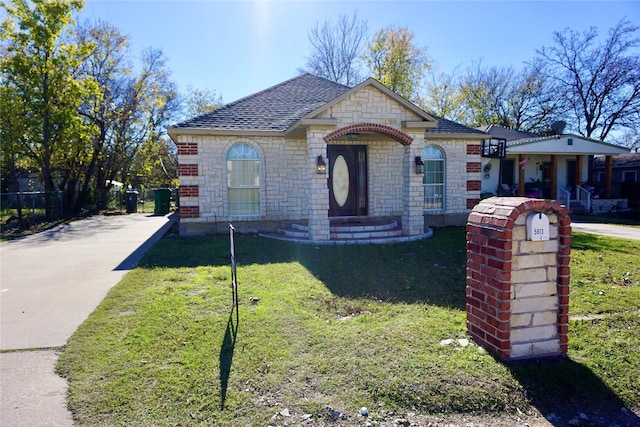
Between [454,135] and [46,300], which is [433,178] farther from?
[46,300]

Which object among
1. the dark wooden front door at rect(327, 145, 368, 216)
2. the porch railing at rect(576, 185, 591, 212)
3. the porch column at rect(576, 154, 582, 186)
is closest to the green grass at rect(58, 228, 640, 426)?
the dark wooden front door at rect(327, 145, 368, 216)

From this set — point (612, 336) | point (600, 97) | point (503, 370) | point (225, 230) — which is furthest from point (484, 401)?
point (600, 97)

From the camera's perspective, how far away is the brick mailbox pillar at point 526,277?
11.3 feet

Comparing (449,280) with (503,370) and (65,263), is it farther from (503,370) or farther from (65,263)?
(65,263)

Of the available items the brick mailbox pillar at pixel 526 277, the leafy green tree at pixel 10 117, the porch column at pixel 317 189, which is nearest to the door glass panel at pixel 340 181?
the porch column at pixel 317 189

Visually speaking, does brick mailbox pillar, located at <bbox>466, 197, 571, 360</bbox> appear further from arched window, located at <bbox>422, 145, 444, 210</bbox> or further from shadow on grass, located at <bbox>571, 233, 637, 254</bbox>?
arched window, located at <bbox>422, 145, 444, 210</bbox>

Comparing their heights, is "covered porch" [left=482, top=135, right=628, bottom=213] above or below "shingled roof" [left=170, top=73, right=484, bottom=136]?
below

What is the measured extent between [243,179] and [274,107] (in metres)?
3.21

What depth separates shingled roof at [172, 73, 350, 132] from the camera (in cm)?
1137

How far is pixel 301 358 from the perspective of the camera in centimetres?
361

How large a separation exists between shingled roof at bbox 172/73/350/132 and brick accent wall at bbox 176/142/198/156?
505mm

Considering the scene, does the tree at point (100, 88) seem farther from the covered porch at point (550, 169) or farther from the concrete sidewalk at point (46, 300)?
the covered porch at point (550, 169)

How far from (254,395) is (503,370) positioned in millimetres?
2154

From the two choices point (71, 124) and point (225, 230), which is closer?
point (225, 230)
